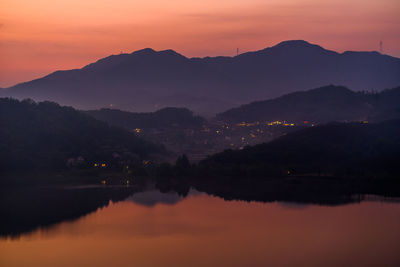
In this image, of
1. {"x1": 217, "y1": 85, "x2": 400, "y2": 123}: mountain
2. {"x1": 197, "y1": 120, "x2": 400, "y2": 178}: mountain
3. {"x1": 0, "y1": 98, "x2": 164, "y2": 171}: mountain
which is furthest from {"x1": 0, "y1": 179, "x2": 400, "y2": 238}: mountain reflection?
{"x1": 217, "y1": 85, "x2": 400, "y2": 123}: mountain

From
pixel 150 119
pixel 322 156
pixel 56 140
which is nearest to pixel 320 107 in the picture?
pixel 150 119

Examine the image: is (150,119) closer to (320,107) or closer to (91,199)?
(320,107)

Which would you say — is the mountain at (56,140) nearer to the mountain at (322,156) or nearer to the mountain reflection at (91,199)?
the mountain reflection at (91,199)

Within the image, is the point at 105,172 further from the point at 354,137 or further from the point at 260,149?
the point at 354,137

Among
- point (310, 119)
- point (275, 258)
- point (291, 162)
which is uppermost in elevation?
point (310, 119)

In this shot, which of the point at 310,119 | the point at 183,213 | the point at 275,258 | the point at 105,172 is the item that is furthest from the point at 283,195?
the point at 310,119

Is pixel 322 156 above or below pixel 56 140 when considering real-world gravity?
below
